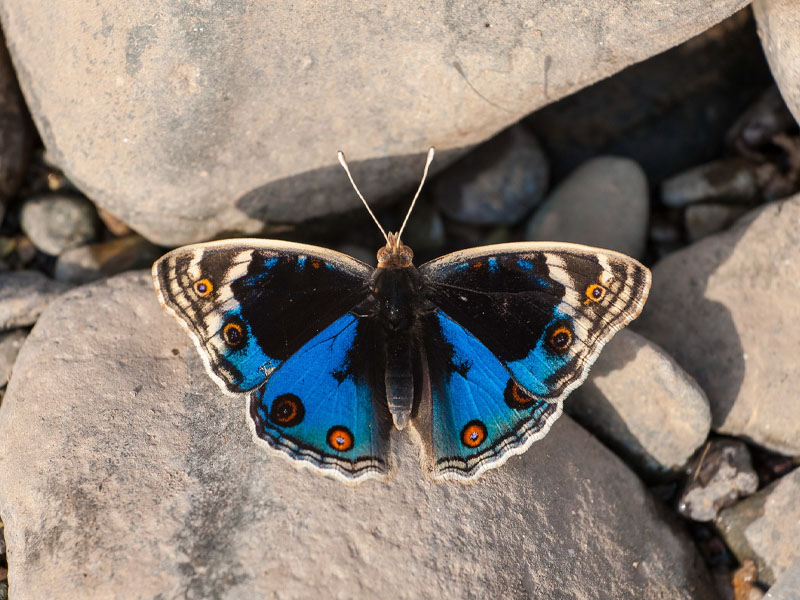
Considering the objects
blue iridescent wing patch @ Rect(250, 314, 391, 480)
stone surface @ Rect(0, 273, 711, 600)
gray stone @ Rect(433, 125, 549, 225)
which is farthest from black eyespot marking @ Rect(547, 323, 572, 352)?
gray stone @ Rect(433, 125, 549, 225)

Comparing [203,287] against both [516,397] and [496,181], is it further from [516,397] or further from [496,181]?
[496,181]

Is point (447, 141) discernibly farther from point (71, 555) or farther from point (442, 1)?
point (71, 555)

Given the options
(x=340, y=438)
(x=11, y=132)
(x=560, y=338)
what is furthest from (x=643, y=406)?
(x=11, y=132)

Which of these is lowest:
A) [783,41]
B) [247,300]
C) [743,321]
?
[743,321]

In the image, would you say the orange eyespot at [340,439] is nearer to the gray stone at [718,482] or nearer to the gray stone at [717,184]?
the gray stone at [718,482]

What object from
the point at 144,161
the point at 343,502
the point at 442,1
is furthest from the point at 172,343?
the point at 442,1

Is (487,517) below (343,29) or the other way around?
below
